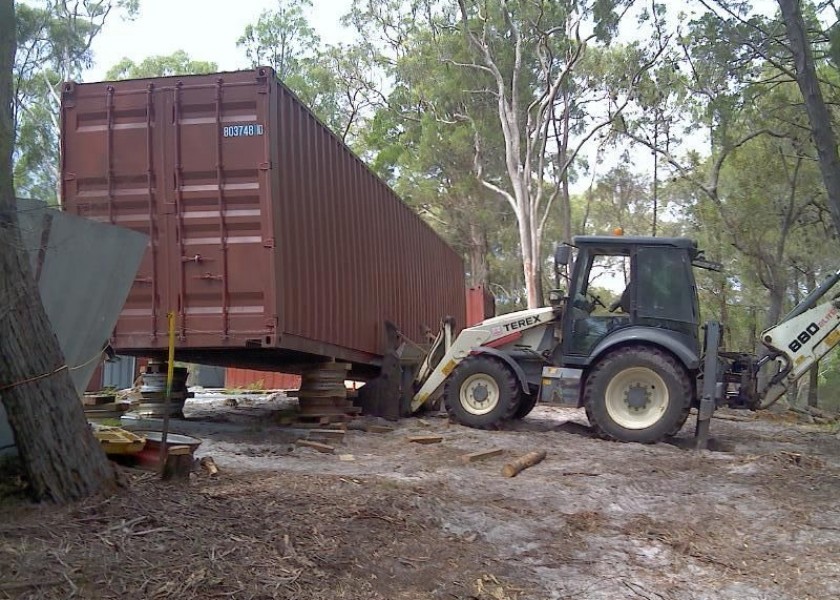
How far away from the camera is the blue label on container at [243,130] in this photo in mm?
7566

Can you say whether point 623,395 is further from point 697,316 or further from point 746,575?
point 746,575

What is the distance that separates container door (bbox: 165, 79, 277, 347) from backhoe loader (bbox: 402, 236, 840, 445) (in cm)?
336

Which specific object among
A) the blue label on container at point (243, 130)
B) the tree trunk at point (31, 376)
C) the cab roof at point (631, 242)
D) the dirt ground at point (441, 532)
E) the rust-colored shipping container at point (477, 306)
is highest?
the blue label on container at point (243, 130)

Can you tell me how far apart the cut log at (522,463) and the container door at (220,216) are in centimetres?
261

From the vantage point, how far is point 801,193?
19.4 metres

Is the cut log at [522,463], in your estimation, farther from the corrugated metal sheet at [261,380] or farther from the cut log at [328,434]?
the corrugated metal sheet at [261,380]

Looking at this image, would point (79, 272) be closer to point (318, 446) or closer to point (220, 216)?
point (220, 216)

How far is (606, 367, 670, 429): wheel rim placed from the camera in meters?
8.84

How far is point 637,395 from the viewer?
352 inches

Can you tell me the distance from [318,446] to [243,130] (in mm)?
3289

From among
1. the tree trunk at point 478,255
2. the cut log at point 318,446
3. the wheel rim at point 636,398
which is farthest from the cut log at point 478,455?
the tree trunk at point 478,255

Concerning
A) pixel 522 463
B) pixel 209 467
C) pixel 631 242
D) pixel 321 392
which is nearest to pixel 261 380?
pixel 321 392

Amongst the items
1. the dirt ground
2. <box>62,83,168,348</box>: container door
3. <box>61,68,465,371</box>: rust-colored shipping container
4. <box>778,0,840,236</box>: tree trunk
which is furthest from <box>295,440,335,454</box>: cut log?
<box>778,0,840,236</box>: tree trunk

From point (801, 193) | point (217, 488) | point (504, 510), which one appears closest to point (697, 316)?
point (504, 510)
